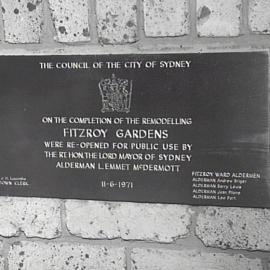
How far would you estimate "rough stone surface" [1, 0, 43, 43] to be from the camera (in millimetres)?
1625

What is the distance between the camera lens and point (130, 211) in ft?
5.52

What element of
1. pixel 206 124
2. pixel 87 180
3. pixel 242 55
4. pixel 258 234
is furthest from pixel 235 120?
pixel 87 180

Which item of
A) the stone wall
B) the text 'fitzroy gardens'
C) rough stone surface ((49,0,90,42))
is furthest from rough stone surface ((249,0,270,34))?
rough stone surface ((49,0,90,42))

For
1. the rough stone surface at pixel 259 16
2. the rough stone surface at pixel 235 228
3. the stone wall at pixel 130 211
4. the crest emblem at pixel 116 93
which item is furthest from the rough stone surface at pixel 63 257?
the rough stone surface at pixel 259 16

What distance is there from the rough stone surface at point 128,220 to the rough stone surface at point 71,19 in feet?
1.75

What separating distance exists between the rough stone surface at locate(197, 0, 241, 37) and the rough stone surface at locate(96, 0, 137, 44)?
0.20 m

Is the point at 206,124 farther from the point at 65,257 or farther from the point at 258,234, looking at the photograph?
the point at 65,257

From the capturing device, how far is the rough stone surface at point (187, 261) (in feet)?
5.38

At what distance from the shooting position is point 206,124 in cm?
156

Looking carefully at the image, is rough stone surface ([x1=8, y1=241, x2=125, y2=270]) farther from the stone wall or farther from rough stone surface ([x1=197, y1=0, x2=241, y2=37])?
rough stone surface ([x1=197, y1=0, x2=241, y2=37])

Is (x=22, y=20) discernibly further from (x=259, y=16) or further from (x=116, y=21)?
(x=259, y=16)

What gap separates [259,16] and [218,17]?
0.12 meters

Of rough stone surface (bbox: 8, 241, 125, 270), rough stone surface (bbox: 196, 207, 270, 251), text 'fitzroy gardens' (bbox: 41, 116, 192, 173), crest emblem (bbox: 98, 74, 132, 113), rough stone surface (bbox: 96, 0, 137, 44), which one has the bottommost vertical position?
rough stone surface (bbox: 8, 241, 125, 270)

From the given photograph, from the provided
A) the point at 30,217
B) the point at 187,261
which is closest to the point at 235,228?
the point at 187,261
